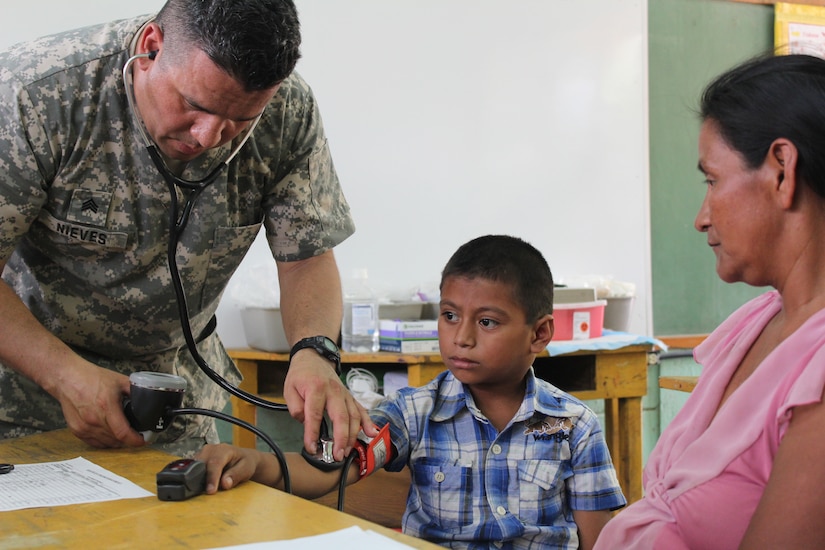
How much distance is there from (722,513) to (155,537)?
0.65 m

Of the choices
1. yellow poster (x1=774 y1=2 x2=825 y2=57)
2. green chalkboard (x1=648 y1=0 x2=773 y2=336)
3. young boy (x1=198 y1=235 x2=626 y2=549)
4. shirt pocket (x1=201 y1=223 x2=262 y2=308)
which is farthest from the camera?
yellow poster (x1=774 y1=2 x2=825 y2=57)

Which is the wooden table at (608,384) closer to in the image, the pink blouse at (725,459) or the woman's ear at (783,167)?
the pink blouse at (725,459)

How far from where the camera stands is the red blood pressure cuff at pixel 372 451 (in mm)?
1306

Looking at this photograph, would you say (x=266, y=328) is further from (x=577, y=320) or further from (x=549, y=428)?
(x=549, y=428)

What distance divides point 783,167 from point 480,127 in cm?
237

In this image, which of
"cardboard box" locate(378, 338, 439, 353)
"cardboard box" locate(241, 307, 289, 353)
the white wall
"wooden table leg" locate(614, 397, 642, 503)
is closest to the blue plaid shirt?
"cardboard box" locate(378, 338, 439, 353)

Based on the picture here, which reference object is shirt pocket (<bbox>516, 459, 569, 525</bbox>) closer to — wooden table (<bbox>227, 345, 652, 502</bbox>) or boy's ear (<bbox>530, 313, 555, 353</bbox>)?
boy's ear (<bbox>530, 313, 555, 353</bbox>)

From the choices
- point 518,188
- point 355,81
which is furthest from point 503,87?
point 355,81

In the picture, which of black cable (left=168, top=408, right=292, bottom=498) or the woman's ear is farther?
black cable (left=168, top=408, right=292, bottom=498)

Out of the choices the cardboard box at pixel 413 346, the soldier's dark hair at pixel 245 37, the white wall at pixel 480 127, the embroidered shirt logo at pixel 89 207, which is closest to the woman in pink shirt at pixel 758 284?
the soldier's dark hair at pixel 245 37

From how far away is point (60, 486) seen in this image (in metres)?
1.00

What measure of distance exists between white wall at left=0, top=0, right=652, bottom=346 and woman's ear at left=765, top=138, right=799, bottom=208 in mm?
2170

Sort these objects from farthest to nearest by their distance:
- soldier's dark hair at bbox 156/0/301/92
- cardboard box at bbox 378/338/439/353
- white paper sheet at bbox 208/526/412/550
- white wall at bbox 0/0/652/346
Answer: white wall at bbox 0/0/652/346
cardboard box at bbox 378/338/439/353
soldier's dark hair at bbox 156/0/301/92
white paper sheet at bbox 208/526/412/550

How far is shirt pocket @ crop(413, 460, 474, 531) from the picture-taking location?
1.40m
